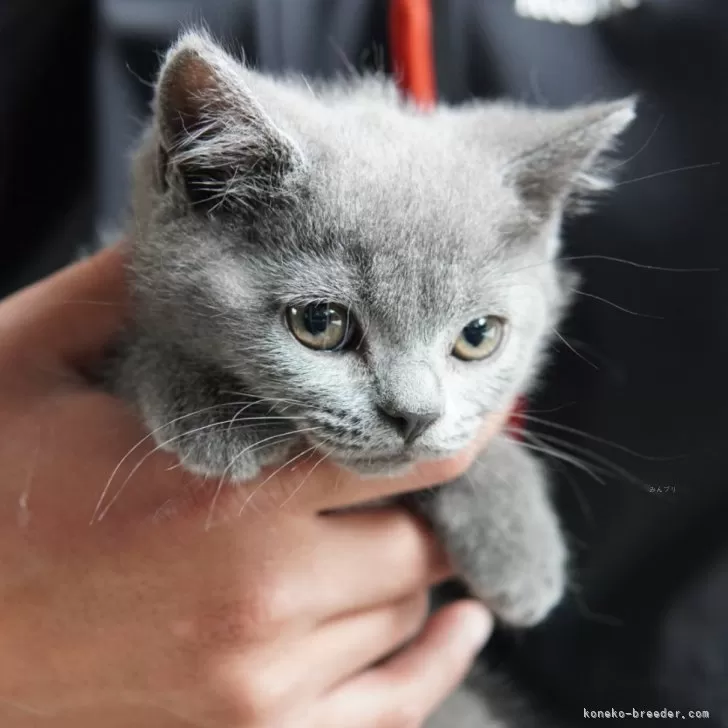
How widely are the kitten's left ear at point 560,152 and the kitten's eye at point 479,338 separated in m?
0.14

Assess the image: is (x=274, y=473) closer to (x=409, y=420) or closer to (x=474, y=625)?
(x=409, y=420)

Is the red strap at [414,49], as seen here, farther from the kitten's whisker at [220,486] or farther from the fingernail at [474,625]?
the kitten's whisker at [220,486]

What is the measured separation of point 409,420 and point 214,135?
1.06 ft

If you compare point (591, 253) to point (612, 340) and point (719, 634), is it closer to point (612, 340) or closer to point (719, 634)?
point (612, 340)

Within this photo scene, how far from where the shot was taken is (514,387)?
0.84 meters

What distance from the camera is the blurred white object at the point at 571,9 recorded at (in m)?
1.03

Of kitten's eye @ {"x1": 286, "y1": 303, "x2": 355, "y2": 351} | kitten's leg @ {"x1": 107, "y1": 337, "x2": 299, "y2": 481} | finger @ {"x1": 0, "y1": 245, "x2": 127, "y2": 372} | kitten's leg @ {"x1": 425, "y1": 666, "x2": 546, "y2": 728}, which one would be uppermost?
kitten's eye @ {"x1": 286, "y1": 303, "x2": 355, "y2": 351}

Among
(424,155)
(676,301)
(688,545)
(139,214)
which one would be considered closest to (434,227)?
(424,155)

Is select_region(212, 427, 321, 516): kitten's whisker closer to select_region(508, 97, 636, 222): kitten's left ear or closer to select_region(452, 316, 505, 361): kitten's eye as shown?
select_region(452, 316, 505, 361): kitten's eye

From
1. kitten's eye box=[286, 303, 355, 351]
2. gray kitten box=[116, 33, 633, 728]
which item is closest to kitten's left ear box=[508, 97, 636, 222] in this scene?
gray kitten box=[116, 33, 633, 728]

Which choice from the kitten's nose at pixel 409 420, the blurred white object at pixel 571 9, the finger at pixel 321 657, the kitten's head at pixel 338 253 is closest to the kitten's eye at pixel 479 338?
the kitten's head at pixel 338 253

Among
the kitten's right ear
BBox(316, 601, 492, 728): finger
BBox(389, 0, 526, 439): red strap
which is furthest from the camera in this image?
BBox(389, 0, 526, 439): red strap

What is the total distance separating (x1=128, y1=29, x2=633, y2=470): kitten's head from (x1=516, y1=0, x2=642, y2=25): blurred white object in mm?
344

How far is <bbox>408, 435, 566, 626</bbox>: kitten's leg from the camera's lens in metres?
0.86
